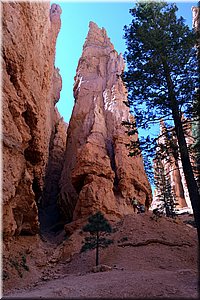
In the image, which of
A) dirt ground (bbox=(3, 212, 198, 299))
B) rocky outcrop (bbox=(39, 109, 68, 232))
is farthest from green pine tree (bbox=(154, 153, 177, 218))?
rocky outcrop (bbox=(39, 109, 68, 232))

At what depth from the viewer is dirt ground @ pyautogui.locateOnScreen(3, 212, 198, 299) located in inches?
300

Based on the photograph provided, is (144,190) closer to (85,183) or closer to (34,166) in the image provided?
(85,183)

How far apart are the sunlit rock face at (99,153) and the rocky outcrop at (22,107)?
196 inches

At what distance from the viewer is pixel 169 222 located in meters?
20.8

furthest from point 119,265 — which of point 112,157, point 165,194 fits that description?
point 165,194

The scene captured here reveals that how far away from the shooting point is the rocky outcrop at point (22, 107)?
568 inches

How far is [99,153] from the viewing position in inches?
1110

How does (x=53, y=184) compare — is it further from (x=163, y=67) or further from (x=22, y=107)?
(x=163, y=67)

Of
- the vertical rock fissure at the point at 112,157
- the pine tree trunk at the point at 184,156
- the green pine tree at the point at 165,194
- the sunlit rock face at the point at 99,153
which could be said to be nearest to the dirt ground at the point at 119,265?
the pine tree trunk at the point at 184,156

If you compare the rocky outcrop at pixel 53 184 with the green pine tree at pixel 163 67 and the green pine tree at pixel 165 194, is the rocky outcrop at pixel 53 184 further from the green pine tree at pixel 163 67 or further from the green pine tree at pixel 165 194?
the green pine tree at pixel 163 67

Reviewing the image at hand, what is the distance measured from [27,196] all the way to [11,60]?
9978mm

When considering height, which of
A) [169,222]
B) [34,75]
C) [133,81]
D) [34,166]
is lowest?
[169,222]

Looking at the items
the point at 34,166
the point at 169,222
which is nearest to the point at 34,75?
the point at 34,166

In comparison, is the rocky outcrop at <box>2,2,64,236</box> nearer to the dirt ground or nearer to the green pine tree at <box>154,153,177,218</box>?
the dirt ground
